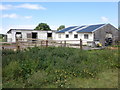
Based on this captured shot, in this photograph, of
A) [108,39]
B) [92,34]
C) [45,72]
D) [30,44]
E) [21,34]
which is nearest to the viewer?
[45,72]

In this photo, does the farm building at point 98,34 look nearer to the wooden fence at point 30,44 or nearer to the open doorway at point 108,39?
the open doorway at point 108,39

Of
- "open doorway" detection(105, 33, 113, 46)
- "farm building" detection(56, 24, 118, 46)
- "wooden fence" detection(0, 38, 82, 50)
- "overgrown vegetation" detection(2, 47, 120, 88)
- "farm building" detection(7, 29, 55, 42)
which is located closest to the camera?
"overgrown vegetation" detection(2, 47, 120, 88)

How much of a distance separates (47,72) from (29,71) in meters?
0.64

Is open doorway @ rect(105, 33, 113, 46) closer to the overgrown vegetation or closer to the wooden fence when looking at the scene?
the wooden fence

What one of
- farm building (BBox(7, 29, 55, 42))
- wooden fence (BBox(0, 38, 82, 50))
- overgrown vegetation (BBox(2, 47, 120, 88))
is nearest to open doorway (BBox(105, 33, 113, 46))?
wooden fence (BBox(0, 38, 82, 50))

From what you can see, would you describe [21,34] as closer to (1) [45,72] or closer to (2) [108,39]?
(2) [108,39]

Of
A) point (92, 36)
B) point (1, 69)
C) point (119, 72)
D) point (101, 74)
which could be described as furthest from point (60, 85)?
point (92, 36)

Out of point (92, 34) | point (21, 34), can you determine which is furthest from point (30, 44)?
point (21, 34)

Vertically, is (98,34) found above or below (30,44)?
above

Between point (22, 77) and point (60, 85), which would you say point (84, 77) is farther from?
point (22, 77)

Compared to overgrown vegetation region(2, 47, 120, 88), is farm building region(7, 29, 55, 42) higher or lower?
higher

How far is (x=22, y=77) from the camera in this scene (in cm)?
456

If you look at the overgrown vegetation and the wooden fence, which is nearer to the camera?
the overgrown vegetation

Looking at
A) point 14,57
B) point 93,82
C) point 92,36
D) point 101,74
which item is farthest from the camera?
point 92,36
